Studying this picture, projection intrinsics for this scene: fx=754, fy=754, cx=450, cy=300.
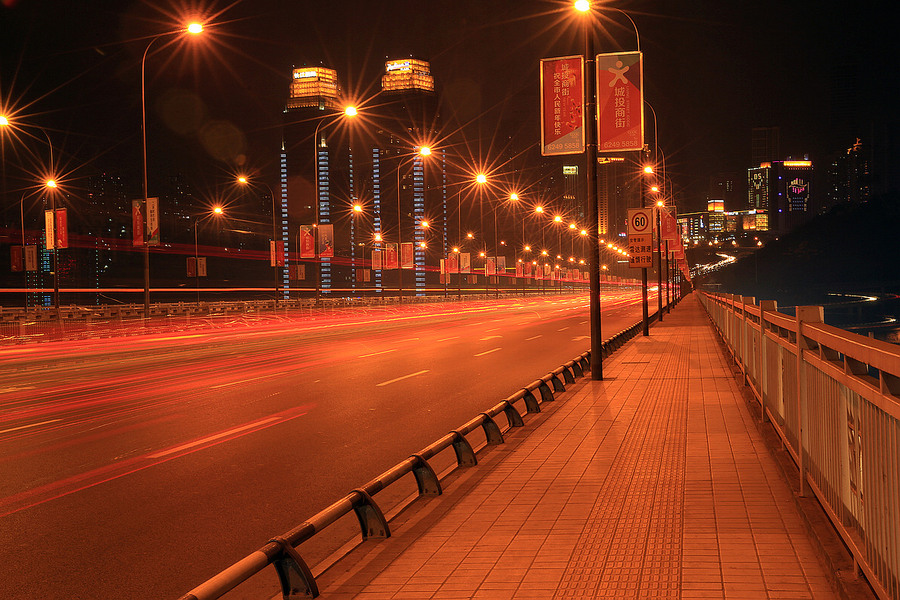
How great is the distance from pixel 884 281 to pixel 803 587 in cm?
17677

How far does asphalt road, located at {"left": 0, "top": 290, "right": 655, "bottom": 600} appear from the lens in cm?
620

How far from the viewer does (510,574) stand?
206 inches

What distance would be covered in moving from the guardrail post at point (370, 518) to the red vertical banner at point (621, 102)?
12.1 m

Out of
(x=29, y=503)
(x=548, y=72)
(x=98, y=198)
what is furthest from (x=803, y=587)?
(x=98, y=198)

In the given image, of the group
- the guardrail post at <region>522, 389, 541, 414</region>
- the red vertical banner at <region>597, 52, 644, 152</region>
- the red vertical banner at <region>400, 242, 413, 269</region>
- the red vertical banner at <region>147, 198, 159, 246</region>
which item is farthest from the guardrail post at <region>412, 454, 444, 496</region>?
the red vertical banner at <region>400, 242, 413, 269</region>

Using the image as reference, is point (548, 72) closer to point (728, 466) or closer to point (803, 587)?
point (728, 466)

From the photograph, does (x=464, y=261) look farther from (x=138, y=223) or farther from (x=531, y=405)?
(x=531, y=405)

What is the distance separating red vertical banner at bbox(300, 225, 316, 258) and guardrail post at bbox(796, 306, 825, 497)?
41.8 meters

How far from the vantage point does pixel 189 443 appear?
1078 centimetres

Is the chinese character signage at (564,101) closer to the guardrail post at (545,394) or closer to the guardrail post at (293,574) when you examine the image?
the guardrail post at (545,394)

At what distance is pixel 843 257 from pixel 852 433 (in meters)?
189

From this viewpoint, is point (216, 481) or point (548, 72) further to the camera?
point (548, 72)

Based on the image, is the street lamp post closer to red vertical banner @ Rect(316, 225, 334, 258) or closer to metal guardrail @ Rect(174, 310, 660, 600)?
metal guardrail @ Rect(174, 310, 660, 600)

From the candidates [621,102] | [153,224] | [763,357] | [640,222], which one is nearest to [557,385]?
[763,357]
